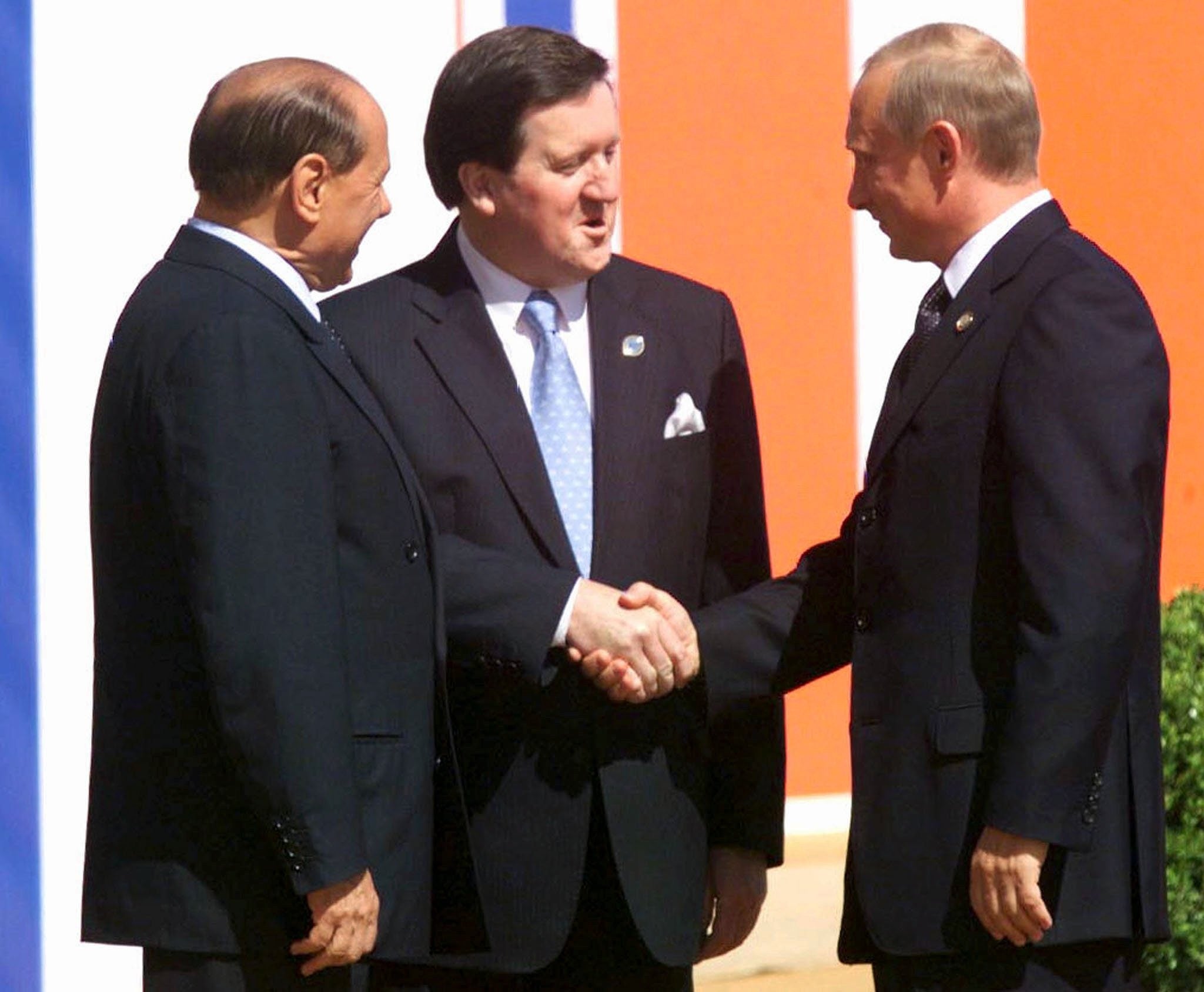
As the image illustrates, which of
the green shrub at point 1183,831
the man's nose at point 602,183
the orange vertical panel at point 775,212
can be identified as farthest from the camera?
the orange vertical panel at point 775,212

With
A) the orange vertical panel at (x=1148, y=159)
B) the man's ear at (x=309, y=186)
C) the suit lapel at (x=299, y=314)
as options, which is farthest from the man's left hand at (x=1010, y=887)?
the orange vertical panel at (x=1148, y=159)

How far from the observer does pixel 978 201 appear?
126 inches

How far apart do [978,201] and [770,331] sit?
276cm

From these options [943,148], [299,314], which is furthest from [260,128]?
[943,148]

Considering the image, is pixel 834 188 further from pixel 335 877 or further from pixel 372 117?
pixel 335 877

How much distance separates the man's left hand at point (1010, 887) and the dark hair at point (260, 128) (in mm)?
1236

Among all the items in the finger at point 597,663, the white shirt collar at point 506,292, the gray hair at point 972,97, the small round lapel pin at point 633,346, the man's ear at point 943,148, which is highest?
the gray hair at point 972,97

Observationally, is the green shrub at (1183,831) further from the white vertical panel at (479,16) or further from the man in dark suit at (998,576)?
the white vertical panel at (479,16)

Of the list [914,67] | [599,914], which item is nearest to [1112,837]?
[599,914]

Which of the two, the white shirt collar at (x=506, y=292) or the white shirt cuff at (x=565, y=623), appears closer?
the white shirt cuff at (x=565, y=623)

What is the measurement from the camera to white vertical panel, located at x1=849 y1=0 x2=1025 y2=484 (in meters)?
6.07

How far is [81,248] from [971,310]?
8.00ft

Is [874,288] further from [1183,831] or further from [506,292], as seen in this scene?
[506,292]

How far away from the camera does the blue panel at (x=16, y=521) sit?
193 inches
